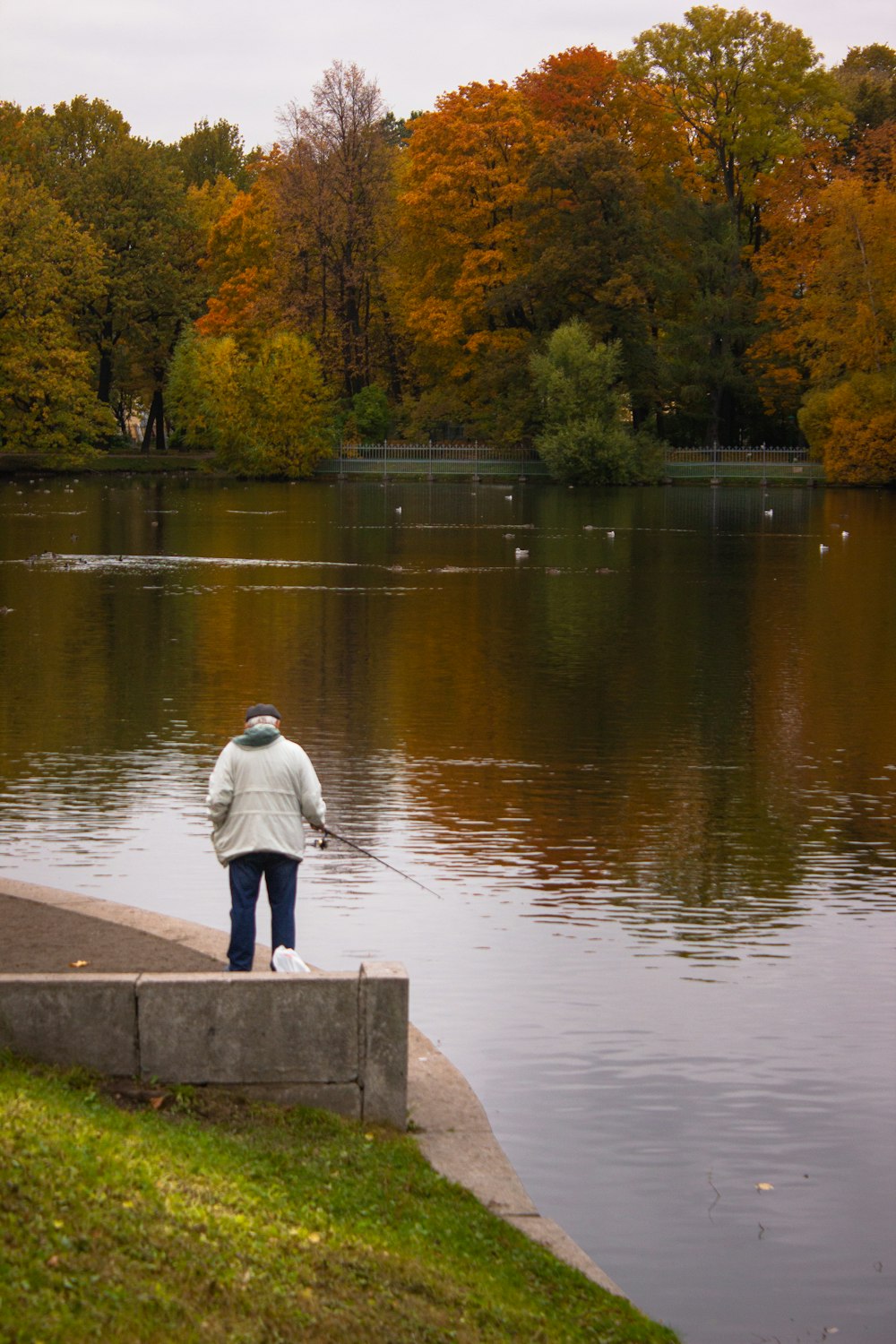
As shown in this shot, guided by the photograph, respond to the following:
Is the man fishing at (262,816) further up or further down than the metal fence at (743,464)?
further down

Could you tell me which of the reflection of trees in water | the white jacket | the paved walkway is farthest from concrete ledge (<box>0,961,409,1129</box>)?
the reflection of trees in water

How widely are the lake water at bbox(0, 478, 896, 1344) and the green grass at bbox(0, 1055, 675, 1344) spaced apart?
864 millimetres

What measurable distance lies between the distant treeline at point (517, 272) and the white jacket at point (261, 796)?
71.1 m

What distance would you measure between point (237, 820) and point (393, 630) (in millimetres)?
19480

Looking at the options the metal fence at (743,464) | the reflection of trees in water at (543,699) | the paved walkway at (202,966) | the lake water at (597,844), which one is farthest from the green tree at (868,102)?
the paved walkway at (202,966)

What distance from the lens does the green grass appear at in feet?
18.5

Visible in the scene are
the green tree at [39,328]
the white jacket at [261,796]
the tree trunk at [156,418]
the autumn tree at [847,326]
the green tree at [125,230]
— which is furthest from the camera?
the tree trunk at [156,418]

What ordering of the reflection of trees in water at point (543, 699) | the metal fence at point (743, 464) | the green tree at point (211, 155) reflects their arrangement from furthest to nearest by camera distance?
the green tree at point (211, 155), the metal fence at point (743, 464), the reflection of trees in water at point (543, 699)

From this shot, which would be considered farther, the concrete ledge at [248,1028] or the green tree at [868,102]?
the green tree at [868,102]

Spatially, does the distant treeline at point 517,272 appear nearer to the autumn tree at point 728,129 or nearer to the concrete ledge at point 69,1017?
the autumn tree at point 728,129

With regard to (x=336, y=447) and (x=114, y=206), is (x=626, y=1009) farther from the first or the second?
(x=114, y=206)

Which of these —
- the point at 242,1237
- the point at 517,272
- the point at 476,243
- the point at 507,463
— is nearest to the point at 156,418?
the point at 507,463

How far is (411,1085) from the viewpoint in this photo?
344 inches

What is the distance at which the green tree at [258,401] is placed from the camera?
285 ft
